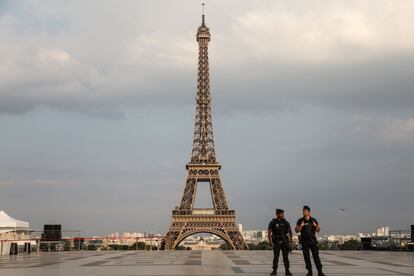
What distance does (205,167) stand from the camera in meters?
80.3

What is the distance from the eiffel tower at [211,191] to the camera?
74062mm

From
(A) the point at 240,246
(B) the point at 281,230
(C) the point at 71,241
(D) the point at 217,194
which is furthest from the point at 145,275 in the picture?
(D) the point at 217,194

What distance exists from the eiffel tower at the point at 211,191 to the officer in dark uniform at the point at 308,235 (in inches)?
2374

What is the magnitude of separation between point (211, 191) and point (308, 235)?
66.9 meters

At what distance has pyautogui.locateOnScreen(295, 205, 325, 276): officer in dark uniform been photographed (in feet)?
39.6

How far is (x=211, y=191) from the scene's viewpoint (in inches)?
3098

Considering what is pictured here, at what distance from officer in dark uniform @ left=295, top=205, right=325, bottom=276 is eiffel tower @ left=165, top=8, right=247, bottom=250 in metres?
60.3

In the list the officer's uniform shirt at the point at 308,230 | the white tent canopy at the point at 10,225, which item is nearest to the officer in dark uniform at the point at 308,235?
the officer's uniform shirt at the point at 308,230

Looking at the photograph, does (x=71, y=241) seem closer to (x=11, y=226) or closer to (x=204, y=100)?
(x=11, y=226)

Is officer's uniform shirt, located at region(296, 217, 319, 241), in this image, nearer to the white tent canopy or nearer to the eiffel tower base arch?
the white tent canopy

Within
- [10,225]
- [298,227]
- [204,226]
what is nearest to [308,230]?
[298,227]

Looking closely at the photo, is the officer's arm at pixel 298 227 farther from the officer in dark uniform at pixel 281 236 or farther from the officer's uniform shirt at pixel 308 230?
the officer in dark uniform at pixel 281 236

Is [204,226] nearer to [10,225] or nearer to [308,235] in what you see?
[10,225]

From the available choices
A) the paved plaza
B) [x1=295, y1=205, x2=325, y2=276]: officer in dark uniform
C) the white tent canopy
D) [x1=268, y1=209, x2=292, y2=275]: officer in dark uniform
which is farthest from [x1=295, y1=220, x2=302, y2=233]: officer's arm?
the white tent canopy
